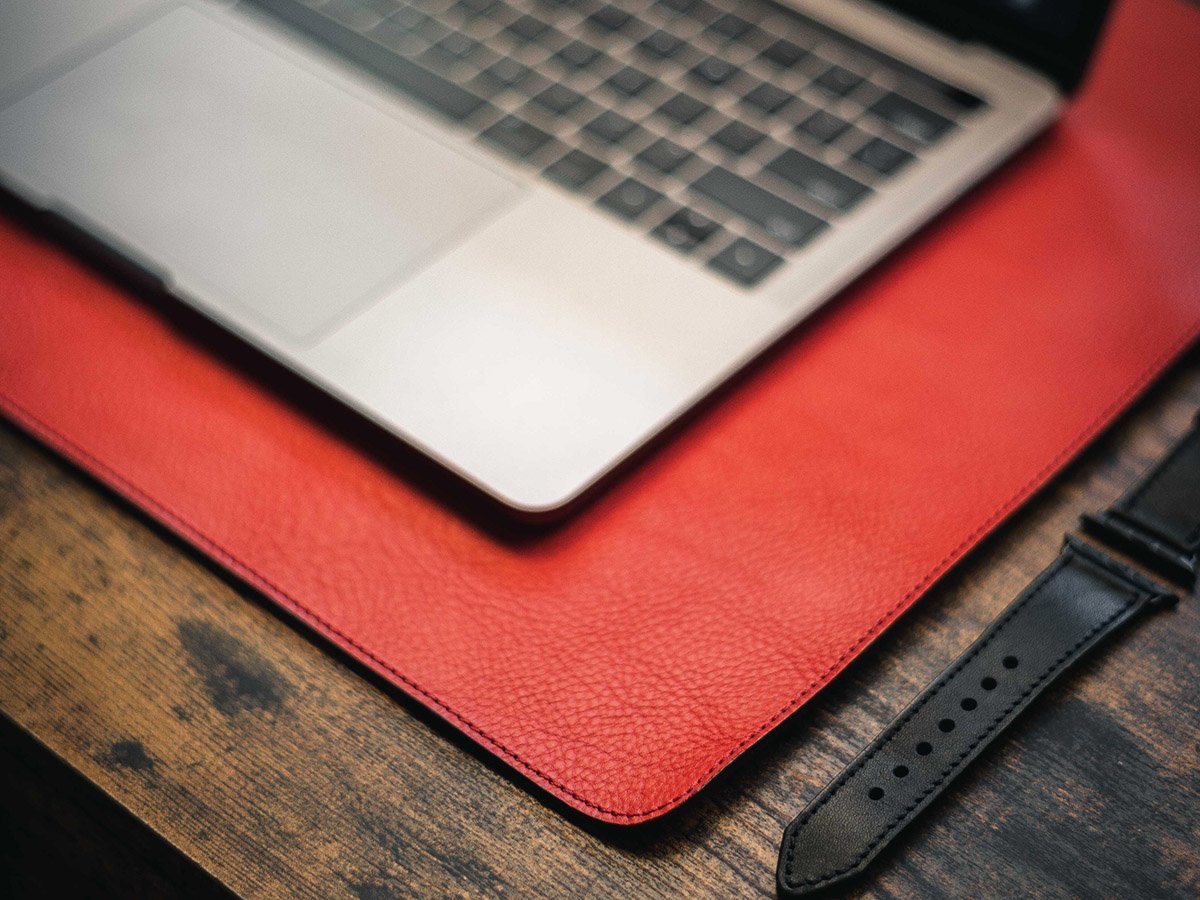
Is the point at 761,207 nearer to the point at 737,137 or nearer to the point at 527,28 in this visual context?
the point at 737,137

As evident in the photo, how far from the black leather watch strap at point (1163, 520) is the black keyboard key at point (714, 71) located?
11.4 inches

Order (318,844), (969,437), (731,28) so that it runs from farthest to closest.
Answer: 1. (731,28)
2. (969,437)
3. (318,844)

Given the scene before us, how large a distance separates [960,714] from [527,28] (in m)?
0.42

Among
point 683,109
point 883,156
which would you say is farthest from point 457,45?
point 883,156

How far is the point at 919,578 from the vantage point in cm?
46

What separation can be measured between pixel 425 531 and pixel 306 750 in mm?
99

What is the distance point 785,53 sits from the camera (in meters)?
0.62

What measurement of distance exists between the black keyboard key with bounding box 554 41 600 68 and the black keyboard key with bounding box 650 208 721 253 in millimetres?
125

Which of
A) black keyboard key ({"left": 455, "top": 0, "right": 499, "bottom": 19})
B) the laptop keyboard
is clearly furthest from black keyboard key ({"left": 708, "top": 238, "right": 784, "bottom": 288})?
black keyboard key ({"left": 455, "top": 0, "right": 499, "bottom": 19})

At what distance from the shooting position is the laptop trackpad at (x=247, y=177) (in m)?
0.53

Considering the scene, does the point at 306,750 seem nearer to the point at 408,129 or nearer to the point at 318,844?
the point at 318,844

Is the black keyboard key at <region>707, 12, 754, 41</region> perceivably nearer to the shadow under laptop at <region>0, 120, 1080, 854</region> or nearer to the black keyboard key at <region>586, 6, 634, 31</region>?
the black keyboard key at <region>586, 6, 634, 31</region>

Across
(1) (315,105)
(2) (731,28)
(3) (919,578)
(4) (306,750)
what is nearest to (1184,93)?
(2) (731,28)

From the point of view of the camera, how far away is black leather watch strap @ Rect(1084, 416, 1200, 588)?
1.57 ft
